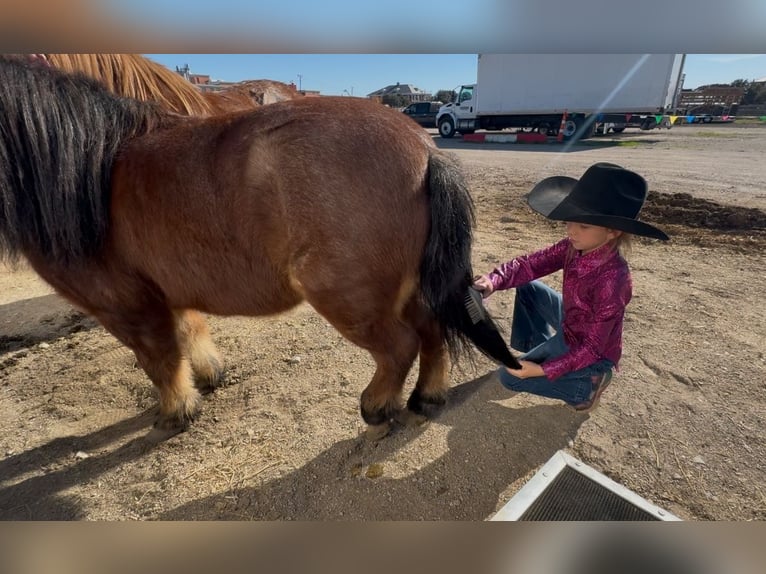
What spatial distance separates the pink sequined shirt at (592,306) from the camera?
2.08m

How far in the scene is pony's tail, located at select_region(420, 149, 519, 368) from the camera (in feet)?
6.17

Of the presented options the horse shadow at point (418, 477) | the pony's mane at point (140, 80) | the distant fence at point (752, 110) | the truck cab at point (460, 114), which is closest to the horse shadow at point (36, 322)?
the pony's mane at point (140, 80)

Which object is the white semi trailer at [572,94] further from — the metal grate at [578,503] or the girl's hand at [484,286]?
the metal grate at [578,503]

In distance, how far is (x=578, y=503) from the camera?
183 cm

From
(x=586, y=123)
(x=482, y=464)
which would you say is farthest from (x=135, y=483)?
(x=586, y=123)

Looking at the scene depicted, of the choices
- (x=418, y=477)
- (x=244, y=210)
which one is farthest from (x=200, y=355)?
(x=418, y=477)

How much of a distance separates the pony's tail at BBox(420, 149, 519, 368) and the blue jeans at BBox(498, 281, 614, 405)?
0.51 meters

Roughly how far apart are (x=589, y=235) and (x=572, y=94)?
18779 mm

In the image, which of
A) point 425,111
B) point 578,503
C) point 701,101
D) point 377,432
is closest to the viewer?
point 578,503

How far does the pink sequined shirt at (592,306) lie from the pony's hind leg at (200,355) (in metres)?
2.02

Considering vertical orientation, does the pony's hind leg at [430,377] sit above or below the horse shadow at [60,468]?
above

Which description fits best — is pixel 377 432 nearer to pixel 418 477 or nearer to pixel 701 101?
pixel 418 477
